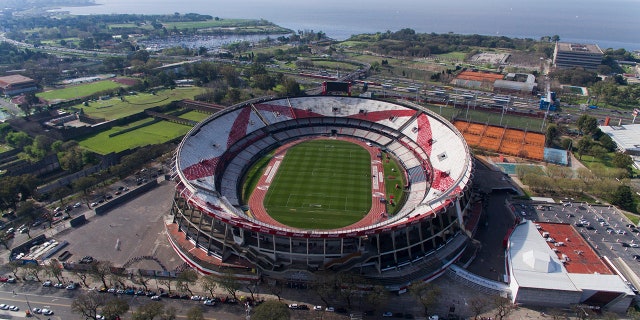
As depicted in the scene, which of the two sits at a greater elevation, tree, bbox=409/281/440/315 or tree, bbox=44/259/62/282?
tree, bbox=409/281/440/315

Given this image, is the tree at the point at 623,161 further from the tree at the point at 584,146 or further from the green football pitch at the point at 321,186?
the green football pitch at the point at 321,186

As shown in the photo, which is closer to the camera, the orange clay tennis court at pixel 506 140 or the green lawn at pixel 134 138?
the orange clay tennis court at pixel 506 140

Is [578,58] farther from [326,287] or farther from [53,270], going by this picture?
[53,270]

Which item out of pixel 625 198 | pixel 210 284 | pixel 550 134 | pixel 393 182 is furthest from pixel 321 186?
pixel 550 134

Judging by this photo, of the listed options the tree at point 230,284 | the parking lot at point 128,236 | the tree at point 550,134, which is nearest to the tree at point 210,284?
the tree at point 230,284

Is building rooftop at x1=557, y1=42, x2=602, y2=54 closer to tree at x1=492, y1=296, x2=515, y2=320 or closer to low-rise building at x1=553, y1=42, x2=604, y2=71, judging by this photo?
low-rise building at x1=553, y1=42, x2=604, y2=71

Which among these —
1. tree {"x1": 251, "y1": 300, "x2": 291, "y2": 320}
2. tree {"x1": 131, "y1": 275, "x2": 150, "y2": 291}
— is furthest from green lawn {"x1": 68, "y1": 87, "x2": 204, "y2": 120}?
tree {"x1": 251, "y1": 300, "x2": 291, "y2": 320}
